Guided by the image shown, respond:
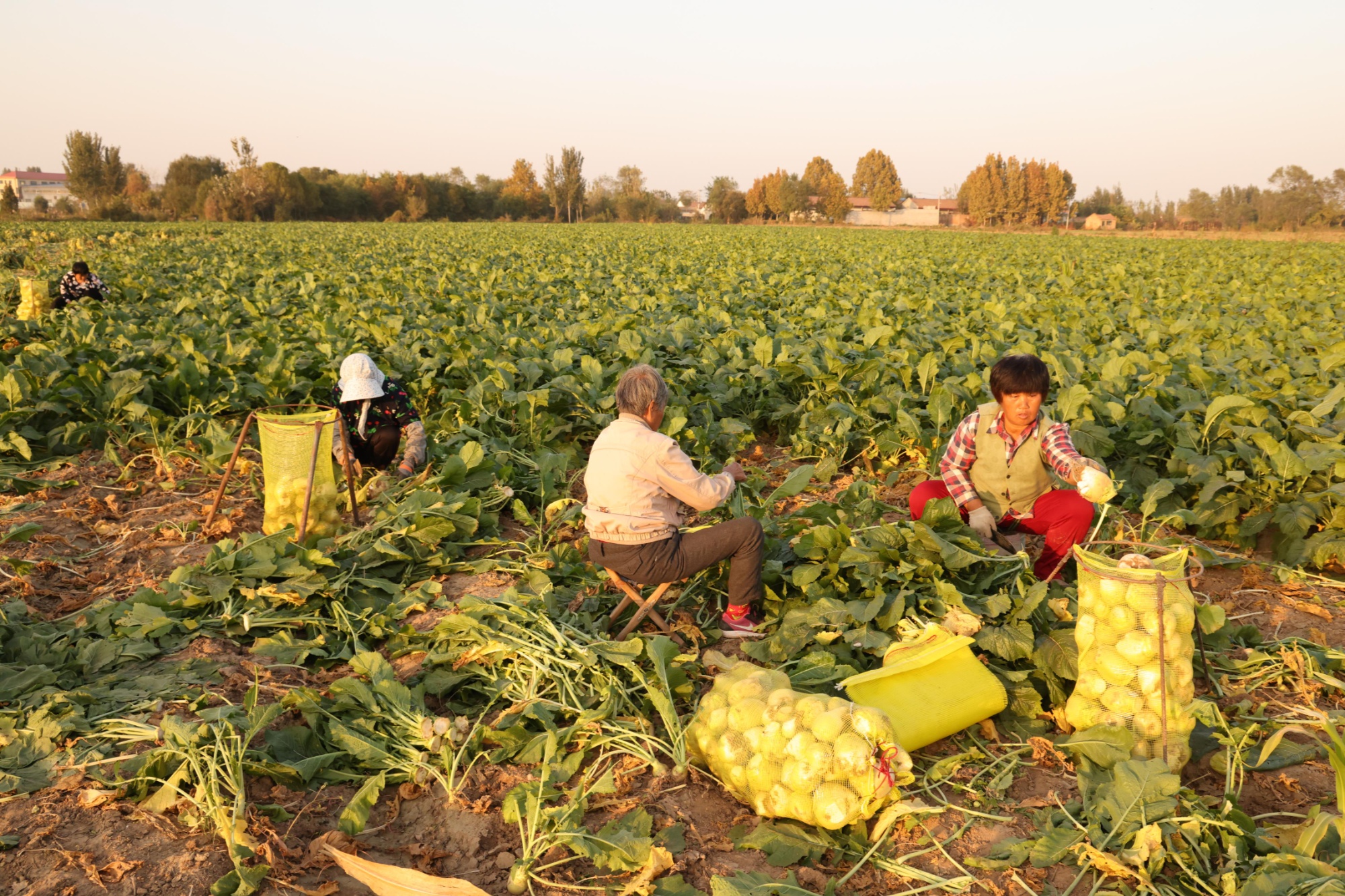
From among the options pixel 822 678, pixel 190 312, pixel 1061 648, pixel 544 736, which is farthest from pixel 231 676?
pixel 190 312

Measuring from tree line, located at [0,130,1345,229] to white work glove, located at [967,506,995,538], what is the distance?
64754mm

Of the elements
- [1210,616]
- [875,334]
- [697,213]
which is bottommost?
[1210,616]

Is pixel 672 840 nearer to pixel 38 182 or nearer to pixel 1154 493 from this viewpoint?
pixel 1154 493

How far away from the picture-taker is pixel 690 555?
142 inches

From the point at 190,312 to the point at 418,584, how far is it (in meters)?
9.32

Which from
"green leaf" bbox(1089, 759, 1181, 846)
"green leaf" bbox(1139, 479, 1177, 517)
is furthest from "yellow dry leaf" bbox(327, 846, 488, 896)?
"green leaf" bbox(1139, 479, 1177, 517)

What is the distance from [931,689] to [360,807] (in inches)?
73.3

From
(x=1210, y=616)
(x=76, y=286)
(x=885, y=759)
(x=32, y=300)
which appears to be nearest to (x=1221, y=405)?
(x=1210, y=616)

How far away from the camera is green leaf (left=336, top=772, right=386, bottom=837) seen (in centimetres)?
251

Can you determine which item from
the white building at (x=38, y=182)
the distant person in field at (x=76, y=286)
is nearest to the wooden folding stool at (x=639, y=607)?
the distant person in field at (x=76, y=286)

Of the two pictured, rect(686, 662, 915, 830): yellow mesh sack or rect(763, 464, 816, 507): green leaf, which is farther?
rect(763, 464, 816, 507): green leaf

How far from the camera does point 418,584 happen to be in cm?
408

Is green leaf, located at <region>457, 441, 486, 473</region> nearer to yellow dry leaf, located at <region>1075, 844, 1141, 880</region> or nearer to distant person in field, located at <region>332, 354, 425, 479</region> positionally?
distant person in field, located at <region>332, 354, 425, 479</region>

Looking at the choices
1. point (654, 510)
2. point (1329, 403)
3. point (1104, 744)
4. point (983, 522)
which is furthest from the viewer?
point (1329, 403)
